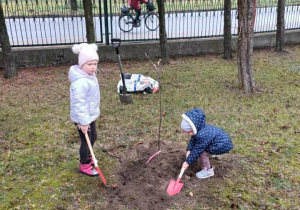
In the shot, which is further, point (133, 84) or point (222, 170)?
point (133, 84)

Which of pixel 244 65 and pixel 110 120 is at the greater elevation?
pixel 244 65

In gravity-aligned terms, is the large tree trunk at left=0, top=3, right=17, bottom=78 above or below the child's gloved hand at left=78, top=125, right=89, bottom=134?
above

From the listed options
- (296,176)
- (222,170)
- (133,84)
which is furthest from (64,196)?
(133,84)

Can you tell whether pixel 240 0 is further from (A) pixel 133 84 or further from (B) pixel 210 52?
(B) pixel 210 52

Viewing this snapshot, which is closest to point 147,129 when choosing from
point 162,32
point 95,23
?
point 162,32

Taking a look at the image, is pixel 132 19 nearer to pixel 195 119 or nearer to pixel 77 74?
pixel 77 74

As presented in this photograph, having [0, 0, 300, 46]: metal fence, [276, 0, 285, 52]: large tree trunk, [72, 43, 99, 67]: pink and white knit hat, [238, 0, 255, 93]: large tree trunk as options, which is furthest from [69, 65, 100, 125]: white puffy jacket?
[276, 0, 285, 52]: large tree trunk

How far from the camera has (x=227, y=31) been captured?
8.39m

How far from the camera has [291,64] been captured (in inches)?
317

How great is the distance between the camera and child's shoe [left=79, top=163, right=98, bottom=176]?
3608 millimetres

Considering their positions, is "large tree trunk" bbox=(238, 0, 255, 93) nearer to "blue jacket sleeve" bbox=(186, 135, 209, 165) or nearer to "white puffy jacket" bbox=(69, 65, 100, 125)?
"blue jacket sleeve" bbox=(186, 135, 209, 165)

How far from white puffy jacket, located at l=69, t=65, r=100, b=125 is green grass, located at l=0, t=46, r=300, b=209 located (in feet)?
2.62

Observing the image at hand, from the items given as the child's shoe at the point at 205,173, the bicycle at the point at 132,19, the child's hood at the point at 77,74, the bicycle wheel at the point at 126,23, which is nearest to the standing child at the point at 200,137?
the child's shoe at the point at 205,173

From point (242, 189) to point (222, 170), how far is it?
1.24 ft
